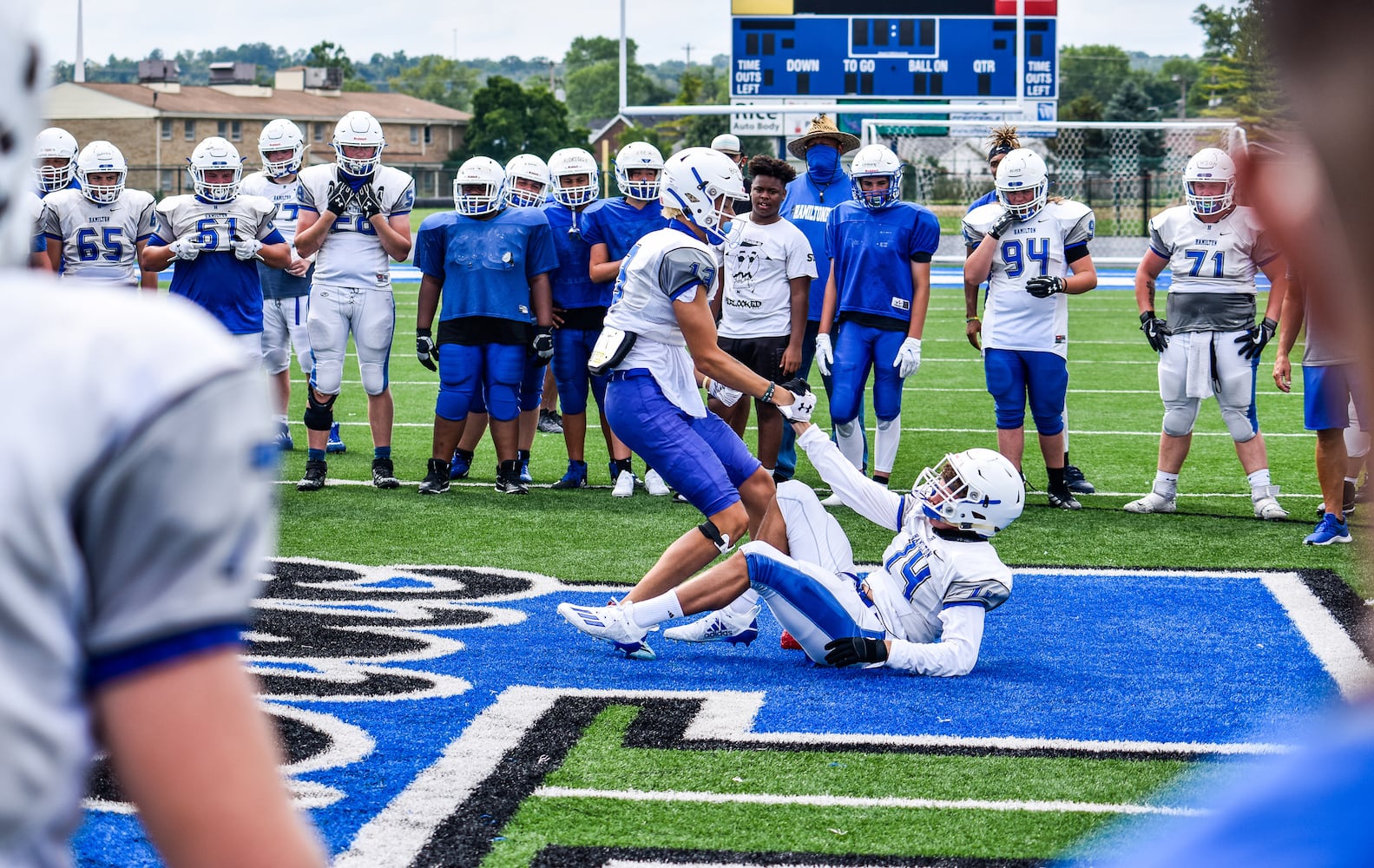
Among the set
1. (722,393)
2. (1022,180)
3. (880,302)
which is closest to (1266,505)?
(1022,180)

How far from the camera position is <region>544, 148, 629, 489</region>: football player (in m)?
9.62

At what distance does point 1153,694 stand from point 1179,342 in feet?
12.6

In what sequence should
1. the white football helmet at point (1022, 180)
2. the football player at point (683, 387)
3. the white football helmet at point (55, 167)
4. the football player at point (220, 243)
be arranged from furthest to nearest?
the white football helmet at point (55, 167) → the football player at point (220, 243) → the white football helmet at point (1022, 180) → the football player at point (683, 387)

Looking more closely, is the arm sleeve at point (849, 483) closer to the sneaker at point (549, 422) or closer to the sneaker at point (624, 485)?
the sneaker at point (624, 485)

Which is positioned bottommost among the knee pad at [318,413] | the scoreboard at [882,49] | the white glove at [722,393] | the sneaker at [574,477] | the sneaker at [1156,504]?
the sneaker at [1156,504]

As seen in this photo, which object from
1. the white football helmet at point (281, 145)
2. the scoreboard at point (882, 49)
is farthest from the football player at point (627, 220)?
the scoreboard at point (882, 49)

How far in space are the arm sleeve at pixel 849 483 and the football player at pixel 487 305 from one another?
382 centimetres

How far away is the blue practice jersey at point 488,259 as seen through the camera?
30.2 ft

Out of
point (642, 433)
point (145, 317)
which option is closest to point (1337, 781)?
point (145, 317)

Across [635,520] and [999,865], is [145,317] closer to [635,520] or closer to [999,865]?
[999,865]

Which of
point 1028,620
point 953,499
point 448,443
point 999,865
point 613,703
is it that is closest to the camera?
point 999,865

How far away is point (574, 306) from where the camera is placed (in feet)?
31.6

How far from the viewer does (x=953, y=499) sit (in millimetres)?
5562

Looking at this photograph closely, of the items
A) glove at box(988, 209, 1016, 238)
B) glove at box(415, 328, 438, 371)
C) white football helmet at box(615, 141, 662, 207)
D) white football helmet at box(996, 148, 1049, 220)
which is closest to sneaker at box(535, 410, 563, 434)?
glove at box(415, 328, 438, 371)
